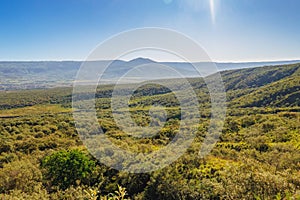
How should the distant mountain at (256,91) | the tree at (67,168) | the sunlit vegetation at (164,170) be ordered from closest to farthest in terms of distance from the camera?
the sunlit vegetation at (164,170) < the tree at (67,168) < the distant mountain at (256,91)

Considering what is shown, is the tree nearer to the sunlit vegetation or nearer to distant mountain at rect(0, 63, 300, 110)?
the sunlit vegetation

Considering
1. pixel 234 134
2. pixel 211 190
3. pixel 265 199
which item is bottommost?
pixel 234 134

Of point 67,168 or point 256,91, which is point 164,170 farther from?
point 256,91

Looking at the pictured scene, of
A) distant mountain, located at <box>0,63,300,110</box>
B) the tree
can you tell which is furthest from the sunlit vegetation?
distant mountain, located at <box>0,63,300,110</box>

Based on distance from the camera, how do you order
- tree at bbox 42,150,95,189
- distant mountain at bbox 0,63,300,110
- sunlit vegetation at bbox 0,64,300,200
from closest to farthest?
sunlit vegetation at bbox 0,64,300,200 → tree at bbox 42,150,95,189 → distant mountain at bbox 0,63,300,110

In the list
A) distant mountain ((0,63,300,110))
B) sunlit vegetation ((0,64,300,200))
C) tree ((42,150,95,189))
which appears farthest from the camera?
distant mountain ((0,63,300,110))

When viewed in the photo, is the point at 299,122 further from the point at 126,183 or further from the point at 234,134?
the point at 126,183

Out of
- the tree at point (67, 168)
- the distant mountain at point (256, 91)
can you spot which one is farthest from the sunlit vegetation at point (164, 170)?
the distant mountain at point (256, 91)

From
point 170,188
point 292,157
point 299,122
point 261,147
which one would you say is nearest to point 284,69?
point 299,122

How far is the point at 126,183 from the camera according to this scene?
24469 millimetres

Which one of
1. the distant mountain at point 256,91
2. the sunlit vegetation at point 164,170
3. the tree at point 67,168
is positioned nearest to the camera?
the sunlit vegetation at point 164,170

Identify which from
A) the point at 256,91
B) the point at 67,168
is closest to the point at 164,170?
the point at 67,168

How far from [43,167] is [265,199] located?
21150 millimetres

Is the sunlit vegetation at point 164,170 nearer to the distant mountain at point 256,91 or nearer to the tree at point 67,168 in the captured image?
the tree at point 67,168
